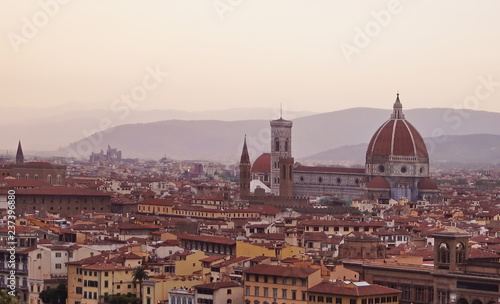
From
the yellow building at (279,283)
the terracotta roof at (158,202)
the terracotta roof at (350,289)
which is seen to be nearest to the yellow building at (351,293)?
the terracotta roof at (350,289)

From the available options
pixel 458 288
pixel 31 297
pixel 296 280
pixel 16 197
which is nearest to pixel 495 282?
pixel 458 288

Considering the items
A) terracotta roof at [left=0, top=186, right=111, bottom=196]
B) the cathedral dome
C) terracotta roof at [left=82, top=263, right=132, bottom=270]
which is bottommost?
terracotta roof at [left=82, top=263, right=132, bottom=270]

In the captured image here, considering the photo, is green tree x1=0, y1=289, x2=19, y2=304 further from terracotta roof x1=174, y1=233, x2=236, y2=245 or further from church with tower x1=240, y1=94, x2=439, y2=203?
church with tower x1=240, y1=94, x2=439, y2=203

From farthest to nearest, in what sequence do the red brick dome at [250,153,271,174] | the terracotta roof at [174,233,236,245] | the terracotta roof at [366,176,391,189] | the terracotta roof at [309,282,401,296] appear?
the red brick dome at [250,153,271,174] < the terracotta roof at [366,176,391,189] < the terracotta roof at [174,233,236,245] < the terracotta roof at [309,282,401,296]

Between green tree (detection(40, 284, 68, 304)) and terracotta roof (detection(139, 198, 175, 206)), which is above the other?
terracotta roof (detection(139, 198, 175, 206))

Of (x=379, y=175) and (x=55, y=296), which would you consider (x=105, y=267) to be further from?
(x=379, y=175)

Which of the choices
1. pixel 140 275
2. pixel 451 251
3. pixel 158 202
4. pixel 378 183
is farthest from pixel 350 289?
pixel 378 183

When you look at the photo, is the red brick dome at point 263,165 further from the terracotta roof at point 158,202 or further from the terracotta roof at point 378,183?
the terracotta roof at point 158,202

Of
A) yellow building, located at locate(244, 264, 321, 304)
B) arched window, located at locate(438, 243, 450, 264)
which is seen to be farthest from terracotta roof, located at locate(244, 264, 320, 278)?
arched window, located at locate(438, 243, 450, 264)
